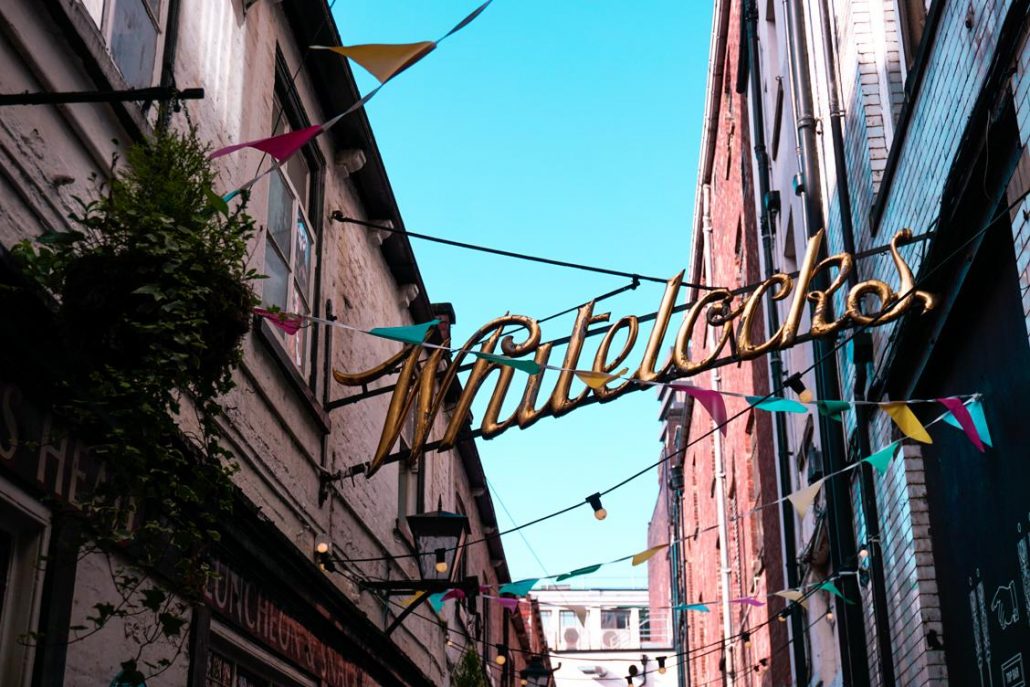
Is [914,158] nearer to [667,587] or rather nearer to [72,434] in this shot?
[72,434]

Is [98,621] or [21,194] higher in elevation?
[21,194]

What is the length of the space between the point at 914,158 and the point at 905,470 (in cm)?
199

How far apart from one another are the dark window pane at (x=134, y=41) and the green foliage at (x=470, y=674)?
8.62 metres

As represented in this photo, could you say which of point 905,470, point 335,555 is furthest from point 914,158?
point 335,555

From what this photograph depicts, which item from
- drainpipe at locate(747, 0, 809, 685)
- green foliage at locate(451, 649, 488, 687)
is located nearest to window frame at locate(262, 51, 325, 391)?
green foliage at locate(451, 649, 488, 687)

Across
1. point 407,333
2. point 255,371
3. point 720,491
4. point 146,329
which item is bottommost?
point 146,329

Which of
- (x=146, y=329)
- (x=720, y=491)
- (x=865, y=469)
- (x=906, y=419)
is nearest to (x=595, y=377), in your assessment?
(x=906, y=419)

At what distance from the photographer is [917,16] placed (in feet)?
29.9

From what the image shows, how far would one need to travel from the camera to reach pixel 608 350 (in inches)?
328

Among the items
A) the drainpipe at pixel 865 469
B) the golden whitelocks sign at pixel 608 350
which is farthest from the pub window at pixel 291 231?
the drainpipe at pixel 865 469

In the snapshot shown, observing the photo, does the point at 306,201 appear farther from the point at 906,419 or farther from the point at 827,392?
the point at 906,419

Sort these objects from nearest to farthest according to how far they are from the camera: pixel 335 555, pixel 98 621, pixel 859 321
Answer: pixel 98 621 → pixel 859 321 → pixel 335 555

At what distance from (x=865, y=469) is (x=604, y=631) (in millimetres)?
60396

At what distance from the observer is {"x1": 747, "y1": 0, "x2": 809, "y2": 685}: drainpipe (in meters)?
15.1
